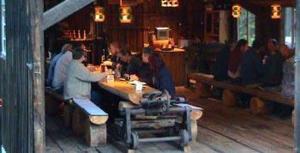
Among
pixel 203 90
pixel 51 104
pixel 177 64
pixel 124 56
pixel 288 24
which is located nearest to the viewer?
pixel 124 56

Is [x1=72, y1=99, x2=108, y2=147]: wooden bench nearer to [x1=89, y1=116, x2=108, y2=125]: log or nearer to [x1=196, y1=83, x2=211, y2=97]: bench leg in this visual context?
[x1=89, y1=116, x2=108, y2=125]: log

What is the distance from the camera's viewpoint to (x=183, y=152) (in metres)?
8.61

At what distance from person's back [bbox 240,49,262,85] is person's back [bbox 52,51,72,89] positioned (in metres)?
3.27

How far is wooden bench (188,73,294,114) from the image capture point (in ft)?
35.9

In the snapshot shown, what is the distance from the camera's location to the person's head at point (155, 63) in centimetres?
990

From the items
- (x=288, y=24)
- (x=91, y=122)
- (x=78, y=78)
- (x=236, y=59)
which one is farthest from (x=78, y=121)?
(x=288, y=24)

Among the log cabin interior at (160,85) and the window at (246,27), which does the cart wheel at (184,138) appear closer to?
the log cabin interior at (160,85)

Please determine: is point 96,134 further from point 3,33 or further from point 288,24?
point 288,24

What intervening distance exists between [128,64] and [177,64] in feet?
17.1

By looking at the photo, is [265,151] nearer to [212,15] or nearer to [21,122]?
[21,122]

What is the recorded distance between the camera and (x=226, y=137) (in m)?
9.60

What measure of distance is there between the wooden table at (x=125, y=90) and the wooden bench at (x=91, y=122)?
386 mm

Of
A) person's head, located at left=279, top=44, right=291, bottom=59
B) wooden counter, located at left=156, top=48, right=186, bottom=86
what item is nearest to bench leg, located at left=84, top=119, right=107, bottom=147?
person's head, located at left=279, top=44, right=291, bottom=59

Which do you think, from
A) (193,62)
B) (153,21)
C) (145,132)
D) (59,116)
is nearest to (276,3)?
(193,62)
